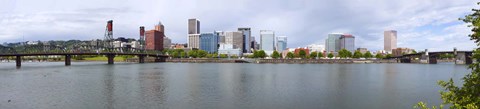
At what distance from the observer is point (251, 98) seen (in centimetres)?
3528

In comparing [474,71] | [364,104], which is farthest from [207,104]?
[474,71]

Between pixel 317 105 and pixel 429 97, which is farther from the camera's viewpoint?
pixel 429 97

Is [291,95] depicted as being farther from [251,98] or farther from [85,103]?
[85,103]

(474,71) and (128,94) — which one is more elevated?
(474,71)

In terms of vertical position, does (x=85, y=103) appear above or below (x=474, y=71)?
below

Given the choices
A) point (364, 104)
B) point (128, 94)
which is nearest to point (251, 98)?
point (364, 104)

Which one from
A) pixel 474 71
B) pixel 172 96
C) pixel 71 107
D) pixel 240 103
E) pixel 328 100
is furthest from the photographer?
pixel 172 96

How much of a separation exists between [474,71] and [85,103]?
3039cm

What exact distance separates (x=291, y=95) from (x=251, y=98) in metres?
5.03

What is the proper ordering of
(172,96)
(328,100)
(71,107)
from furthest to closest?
(172,96)
(328,100)
(71,107)

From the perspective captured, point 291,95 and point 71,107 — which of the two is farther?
point 291,95

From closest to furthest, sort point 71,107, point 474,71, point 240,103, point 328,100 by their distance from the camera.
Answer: point 474,71
point 71,107
point 240,103
point 328,100

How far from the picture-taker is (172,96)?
120 feet

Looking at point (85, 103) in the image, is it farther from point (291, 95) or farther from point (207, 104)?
point (291, 95)
